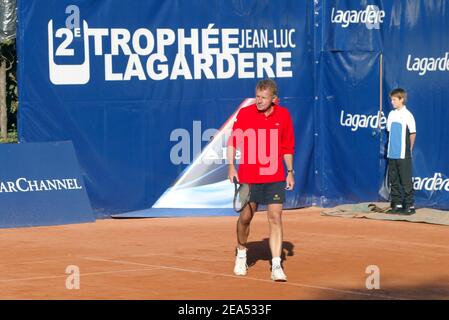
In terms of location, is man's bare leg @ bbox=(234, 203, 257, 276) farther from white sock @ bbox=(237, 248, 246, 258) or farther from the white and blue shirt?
the white and blue shirt

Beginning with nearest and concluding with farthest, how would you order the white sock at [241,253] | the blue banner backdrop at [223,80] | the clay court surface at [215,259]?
1. the clay court surface at [215,259]
2. the white sock at [241,253]
3. the blue banner backdrop at [223,80]

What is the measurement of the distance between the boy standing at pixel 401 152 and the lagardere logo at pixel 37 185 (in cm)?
479

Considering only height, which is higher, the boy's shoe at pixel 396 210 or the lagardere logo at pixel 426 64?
the lagardere logo at pixel 426 64

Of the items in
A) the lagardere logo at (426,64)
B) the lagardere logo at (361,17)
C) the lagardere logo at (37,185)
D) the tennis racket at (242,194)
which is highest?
the lagardere logo at (361,17)

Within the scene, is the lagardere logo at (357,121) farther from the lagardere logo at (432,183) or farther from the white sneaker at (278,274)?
the white sneaker at (278,274)

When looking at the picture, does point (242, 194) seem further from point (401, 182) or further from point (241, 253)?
point (401, 182)

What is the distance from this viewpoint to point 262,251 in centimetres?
1325

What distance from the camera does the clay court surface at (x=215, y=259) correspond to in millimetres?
10508

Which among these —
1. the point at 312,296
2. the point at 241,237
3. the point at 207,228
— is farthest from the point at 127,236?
the point at 312,296

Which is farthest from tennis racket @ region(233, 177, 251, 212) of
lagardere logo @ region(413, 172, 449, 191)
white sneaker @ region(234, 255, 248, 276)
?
lagardere logo @ region(413, 172, 449, 191)

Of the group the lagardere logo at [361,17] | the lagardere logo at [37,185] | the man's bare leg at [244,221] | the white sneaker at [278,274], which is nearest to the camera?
the white sneaker at [278,274]

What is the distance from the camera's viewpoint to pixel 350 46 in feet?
58.8

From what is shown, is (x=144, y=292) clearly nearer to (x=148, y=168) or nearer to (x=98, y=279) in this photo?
(x=98, y=279)

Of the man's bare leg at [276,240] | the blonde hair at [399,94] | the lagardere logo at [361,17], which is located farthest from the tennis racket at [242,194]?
the lagardere logo at [361,17]
